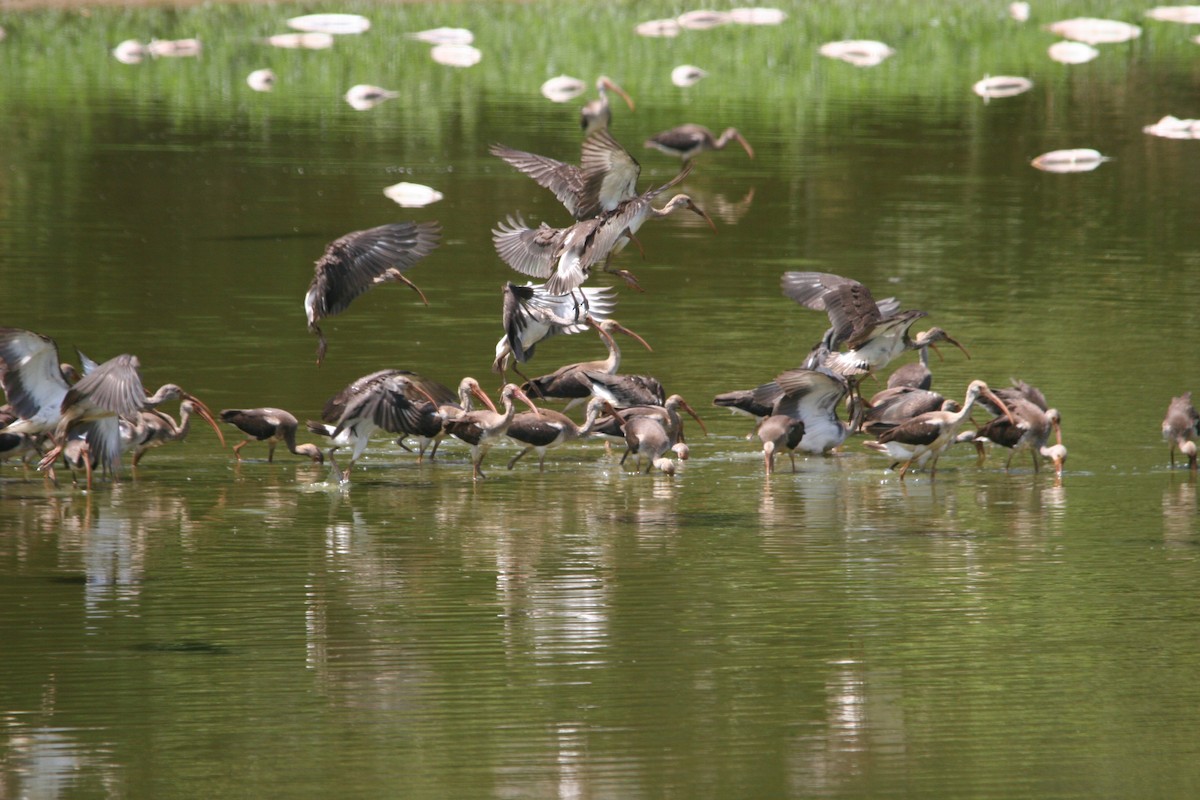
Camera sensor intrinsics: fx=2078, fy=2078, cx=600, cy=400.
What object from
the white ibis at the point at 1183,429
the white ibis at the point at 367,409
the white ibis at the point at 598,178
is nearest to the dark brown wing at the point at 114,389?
the white ibis at the point at 367,409

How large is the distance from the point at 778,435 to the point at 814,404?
0.50 m

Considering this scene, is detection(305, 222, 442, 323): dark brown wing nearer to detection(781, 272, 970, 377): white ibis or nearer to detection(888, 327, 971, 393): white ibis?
detection(781, 272, 970, 377): white ibis

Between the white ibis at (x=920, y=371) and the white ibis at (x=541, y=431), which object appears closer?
the white ibis at (x=541, y=431)

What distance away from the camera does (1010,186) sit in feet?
81.3

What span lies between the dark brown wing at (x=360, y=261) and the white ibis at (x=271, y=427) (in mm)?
826

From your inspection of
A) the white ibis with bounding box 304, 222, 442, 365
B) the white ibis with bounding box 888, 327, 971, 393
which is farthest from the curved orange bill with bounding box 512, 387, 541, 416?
the white ibis with bounding box 888, 327, 971, 393

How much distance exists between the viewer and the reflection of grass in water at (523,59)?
107ft

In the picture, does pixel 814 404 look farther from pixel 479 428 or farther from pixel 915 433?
pixel 479 428

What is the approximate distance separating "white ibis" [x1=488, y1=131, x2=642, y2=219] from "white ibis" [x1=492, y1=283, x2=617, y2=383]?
57 cm

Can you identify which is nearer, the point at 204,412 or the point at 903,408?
the point at 204,412

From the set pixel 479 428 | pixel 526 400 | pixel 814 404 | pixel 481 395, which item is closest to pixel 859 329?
pixel 814 404

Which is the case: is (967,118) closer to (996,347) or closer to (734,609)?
(996,347)

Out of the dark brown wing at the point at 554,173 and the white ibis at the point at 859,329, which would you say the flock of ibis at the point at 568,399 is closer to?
the white ibis at the point at 859,329

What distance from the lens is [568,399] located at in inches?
541
